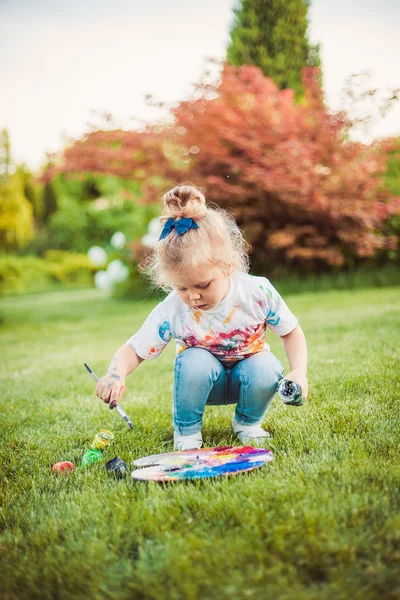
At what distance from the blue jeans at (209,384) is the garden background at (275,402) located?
14cm

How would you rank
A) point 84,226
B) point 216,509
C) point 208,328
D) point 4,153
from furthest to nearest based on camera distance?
point 84,226, point 4,153, point 208,328, point 216,509

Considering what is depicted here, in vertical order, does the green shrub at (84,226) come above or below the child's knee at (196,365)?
above

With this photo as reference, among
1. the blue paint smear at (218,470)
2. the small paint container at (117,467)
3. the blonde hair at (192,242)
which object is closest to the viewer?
the blue paint smear at (218,470)

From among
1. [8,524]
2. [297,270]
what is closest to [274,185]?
[297,270]

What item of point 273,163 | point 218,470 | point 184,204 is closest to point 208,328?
point 184,204

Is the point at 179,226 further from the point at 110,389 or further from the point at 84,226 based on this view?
the point at 84,226

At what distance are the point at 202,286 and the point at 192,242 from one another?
0.17 metres

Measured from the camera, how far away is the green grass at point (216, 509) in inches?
47.0

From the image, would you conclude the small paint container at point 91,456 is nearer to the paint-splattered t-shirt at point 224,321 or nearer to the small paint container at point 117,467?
the small paint container at point 117,467

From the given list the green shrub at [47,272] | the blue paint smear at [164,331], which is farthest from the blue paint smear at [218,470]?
the green shrub at [47,272]

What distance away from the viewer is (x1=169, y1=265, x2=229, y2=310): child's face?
2016 mm

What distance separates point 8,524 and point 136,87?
26.9 feet

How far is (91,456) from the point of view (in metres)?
2.10

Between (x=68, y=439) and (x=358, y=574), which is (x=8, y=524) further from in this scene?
(x=358, y=574)
